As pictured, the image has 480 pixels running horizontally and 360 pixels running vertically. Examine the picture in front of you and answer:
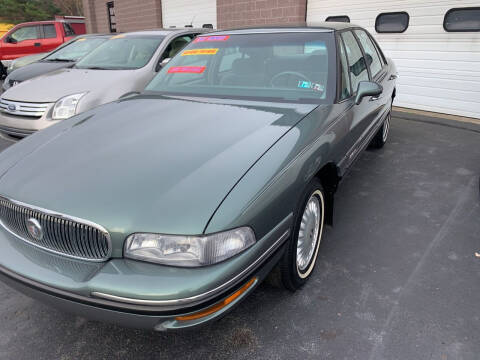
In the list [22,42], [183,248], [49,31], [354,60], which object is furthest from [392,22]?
[22,42]

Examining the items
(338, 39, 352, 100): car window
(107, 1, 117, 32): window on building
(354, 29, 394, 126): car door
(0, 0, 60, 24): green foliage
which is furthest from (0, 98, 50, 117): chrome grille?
(0, 0, 60, 24): green foliage

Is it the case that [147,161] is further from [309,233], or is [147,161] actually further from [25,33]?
[25,33]

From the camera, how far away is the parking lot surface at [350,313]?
197 centimetres

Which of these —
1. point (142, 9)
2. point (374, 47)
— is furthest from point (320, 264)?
point (142, 9)

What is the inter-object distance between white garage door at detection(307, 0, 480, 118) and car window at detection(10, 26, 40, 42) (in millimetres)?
9187

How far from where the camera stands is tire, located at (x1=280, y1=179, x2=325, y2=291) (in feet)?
6.88

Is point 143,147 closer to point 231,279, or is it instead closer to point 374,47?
point 231,279

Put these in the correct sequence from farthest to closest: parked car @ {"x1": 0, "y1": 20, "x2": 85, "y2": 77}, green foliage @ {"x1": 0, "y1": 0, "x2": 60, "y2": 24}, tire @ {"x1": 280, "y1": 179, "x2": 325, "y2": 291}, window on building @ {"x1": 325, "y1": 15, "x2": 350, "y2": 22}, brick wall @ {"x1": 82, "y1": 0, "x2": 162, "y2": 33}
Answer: green foliage @ {"x1": 0, "y1": 0, "x2": 60, "y2": 24}, brick wall @ {"x1": 82, "y1": 0, "x2": 162, "y2": 33}, parked car @ {"x1": 0, "y1": 20, "x2": 85, "y2": 77}, window on building @ {"x1": 325, "y1": 15, "x2": 350, "y2": 22}, tire @ {"x1": 280, "y1": 179, "x2": 325, "y2": 291}

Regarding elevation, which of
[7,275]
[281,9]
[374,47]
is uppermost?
[281,9]

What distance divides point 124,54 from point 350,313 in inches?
188

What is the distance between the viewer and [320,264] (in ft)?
8.83

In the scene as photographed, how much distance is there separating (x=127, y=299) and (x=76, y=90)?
12.2 ft

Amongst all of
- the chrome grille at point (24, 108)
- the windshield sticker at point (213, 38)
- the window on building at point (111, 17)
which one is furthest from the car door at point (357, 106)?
the window on building at point (111, 17)

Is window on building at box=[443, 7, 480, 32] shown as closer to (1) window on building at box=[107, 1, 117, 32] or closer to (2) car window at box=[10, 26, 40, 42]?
(2) car window at box=[10, 26, 40, 42]
